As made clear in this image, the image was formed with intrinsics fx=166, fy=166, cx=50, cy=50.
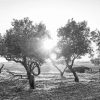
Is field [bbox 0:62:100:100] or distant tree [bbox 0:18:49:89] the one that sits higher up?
distant tree [bbox 0:18:49:89]

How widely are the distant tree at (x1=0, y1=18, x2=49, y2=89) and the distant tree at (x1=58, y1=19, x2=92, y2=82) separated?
37.9 ft

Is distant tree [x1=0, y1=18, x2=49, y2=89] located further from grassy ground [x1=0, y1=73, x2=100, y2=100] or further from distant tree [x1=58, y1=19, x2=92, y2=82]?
distant tree [x1=58, y1=19, x2=92, y2=82]

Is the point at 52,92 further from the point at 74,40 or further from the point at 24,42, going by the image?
the point at 74,40

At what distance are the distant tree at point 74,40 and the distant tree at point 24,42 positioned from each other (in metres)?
11.5

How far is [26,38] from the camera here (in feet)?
108

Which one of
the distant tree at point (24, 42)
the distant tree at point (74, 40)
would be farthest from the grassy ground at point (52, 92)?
the distant tree at point (74, 40)

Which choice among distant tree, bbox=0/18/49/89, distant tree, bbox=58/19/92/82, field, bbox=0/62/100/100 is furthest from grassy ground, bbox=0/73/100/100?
distant tree, bbox=58/19/92/82

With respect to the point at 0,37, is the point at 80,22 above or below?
above

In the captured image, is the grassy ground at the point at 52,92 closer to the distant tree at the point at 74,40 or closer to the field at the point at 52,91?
the field at the point at 52,91

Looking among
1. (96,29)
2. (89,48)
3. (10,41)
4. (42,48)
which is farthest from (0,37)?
(96,29)

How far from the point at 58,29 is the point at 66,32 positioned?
2.93 m

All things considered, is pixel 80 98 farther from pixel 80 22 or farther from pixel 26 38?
pixel 80 22

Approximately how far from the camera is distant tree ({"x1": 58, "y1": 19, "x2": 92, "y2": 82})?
45.5m

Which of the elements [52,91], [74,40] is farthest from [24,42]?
[74,40]
